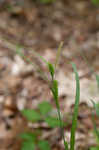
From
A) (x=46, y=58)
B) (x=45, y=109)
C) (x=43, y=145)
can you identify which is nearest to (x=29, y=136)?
(x=43, y=145)

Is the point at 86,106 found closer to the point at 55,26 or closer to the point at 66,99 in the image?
the point at 66,99

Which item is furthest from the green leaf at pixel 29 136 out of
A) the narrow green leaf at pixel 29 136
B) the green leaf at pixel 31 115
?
the green leaf at pixel 31 115

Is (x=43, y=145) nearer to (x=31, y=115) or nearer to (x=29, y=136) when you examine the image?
(x=29, y=136)

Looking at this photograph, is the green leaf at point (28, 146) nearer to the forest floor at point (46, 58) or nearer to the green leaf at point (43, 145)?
the green leaf at point (43, 145)

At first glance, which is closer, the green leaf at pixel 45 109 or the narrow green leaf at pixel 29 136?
the narrow green leaf at pixel 29 136

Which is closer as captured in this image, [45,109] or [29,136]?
[29,136]

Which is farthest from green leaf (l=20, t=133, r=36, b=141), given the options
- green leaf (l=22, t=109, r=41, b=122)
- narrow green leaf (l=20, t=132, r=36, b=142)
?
green leaf (l=22, t=109, r=41, b=122)

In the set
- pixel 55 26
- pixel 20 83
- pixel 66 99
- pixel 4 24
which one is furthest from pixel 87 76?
pixel 4 24

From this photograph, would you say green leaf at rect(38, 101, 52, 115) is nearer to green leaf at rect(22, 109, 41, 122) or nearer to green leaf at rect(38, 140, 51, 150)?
green leaf at rect(22, 109, 41, 122)

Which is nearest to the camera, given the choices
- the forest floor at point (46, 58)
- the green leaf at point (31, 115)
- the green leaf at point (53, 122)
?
the green leaf at point (53, 122)
